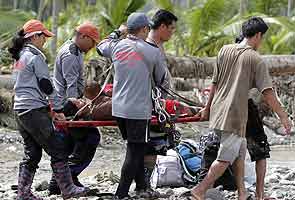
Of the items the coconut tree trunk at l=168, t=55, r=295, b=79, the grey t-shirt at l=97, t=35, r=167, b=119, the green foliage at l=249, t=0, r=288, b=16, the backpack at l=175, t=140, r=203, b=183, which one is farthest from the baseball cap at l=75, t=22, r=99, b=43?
the green foliage at l=249, t=0, r=288, b=16

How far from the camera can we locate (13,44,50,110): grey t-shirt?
255 inches

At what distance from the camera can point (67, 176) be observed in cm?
671

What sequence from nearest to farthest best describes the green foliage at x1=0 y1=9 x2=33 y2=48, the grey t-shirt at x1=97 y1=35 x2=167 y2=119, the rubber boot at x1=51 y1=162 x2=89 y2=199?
the grey t-shirt at x1=97 y1=35 x2=167 y2=119 → the rubber boot at x1=51 y1=162 x2=89 y2=199 → the green foliage at x1=0 y1=9 x2=33 y2=48

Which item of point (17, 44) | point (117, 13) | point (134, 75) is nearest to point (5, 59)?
point (117, 13)

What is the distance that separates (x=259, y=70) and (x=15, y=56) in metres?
2.36

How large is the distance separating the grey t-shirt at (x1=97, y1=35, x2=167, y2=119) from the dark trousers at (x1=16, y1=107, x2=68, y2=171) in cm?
64

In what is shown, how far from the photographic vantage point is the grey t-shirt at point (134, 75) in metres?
6.40

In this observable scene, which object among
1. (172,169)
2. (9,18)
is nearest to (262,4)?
(9,18)

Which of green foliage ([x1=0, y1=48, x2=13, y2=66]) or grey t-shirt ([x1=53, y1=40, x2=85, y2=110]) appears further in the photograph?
green foliage ([x1=0, y1=48, x2=13, y2=66])

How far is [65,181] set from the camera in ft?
22.0

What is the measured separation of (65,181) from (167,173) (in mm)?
1345

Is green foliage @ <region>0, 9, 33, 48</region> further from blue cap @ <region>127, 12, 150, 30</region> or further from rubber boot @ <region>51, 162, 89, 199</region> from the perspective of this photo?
blue cap @ <region>127, 12, 150, 30</region>

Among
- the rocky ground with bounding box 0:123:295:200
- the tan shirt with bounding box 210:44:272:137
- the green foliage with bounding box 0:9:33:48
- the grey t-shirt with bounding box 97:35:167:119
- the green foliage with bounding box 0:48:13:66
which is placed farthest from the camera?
the green foliage with bounding box 0:9:33:48

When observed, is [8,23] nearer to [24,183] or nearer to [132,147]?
[24,183]
